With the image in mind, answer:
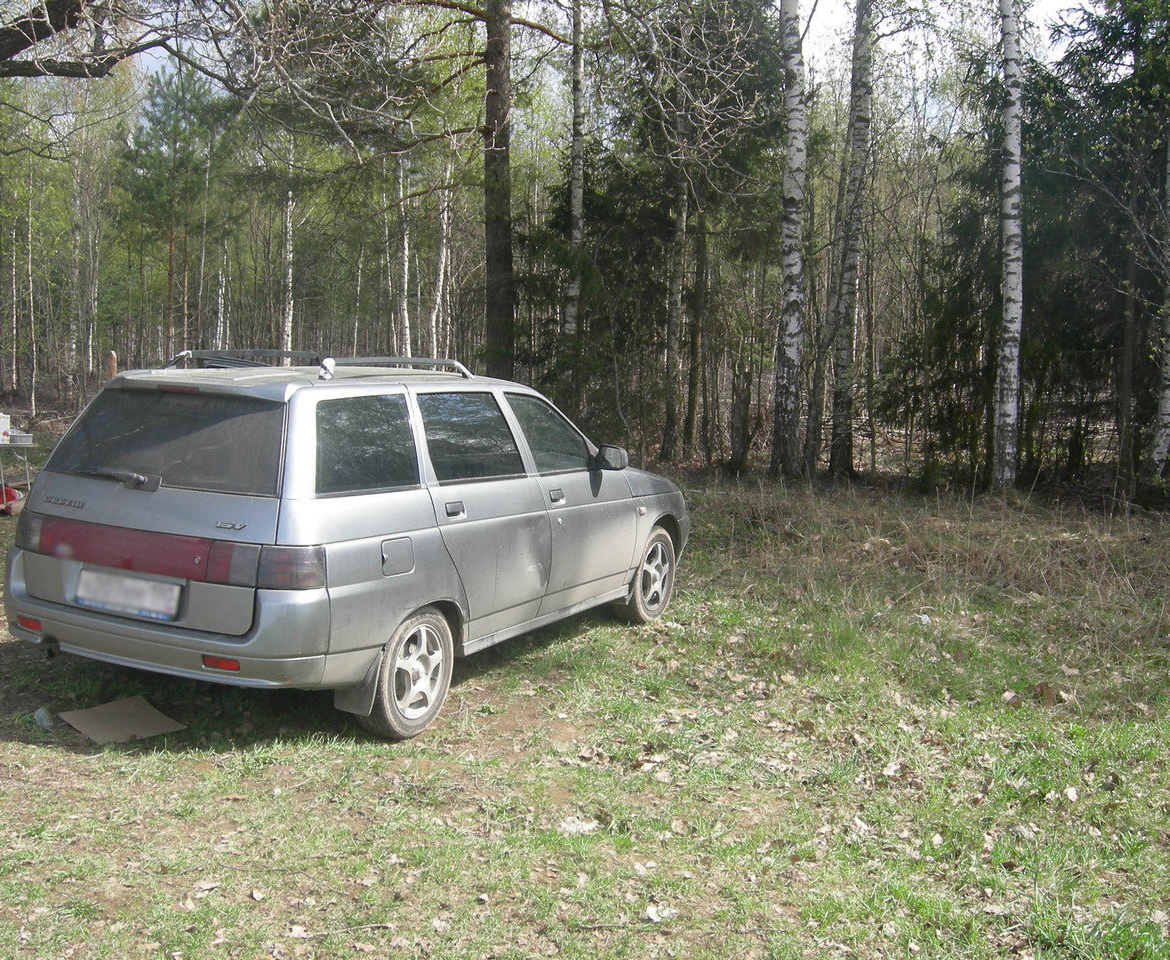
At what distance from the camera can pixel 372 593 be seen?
4.31 m

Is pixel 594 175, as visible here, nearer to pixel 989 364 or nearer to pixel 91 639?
pixel 989 364

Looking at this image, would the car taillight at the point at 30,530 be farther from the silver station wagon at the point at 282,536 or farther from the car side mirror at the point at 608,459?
the car side mirror at the point at 608,459

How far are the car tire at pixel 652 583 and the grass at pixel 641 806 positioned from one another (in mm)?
177

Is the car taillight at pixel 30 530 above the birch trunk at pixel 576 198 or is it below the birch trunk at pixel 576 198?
below

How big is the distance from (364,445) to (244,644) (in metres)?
1.10

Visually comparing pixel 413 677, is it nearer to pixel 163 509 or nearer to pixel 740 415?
pixel 163 509

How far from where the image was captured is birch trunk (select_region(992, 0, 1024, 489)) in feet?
40.7

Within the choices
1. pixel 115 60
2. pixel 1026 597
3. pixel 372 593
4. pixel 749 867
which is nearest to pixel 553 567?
pixel 372 593

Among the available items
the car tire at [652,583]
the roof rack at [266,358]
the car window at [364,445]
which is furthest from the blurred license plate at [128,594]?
the car tire at [652,583]

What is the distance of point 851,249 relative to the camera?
15000 mm

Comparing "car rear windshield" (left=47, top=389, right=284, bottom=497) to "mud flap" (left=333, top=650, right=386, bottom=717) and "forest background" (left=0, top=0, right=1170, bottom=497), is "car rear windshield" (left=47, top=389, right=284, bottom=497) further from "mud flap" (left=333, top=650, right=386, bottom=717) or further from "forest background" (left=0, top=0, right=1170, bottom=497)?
"forest background" (left=0, top=0, right=1170, bottom=497)

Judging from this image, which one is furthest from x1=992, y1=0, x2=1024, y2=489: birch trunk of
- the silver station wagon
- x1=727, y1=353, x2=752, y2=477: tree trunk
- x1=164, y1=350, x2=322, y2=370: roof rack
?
x1=164, y1=350, x2=322, y2=370: roof rack

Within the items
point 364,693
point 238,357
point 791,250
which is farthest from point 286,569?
point 791,250

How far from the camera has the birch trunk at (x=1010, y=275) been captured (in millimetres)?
12414
